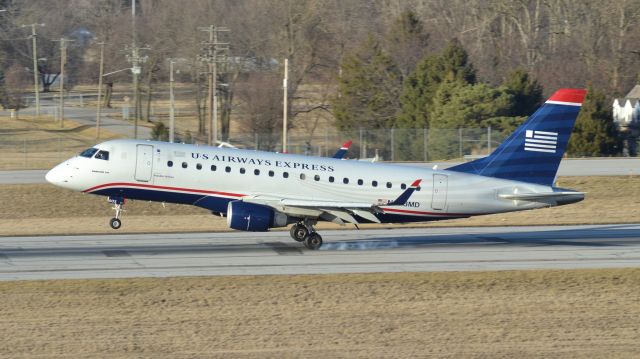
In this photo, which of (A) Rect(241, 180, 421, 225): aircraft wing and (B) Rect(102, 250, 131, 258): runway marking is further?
(A) Rect(241, 180, 421, 225): aircraft wing

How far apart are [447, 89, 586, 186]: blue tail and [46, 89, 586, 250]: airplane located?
4cm

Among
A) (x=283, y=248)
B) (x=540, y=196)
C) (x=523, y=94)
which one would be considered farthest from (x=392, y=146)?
(x=283, y=248)

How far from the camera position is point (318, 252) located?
34.4 meters

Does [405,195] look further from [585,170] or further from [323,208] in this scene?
[585,170]

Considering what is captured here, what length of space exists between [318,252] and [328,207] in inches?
66.4

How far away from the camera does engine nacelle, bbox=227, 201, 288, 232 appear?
108 ft

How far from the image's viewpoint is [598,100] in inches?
3093

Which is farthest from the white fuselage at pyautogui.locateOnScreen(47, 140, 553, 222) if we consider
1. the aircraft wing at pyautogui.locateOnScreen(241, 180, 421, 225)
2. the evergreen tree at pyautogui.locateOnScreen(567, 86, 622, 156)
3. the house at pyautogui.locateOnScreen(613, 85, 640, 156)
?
the house at pyautogui.locateOnScreen(613, 85, 640, 156)

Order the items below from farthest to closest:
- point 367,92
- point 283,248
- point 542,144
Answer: point 367,92
point 542,144
point 283,248

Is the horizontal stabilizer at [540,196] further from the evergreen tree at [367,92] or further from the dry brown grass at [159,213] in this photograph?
the evergreen tree at [367,92]

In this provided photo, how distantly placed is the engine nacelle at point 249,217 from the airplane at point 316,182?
32 mm

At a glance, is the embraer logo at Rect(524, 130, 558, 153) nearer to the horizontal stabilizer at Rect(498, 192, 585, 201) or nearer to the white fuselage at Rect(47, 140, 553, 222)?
the white fuselage at Rect(47, 140, 553, 222)

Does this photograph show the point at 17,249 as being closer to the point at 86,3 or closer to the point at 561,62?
the point at 561,62

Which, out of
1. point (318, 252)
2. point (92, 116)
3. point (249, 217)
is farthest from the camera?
point (92, 116)
